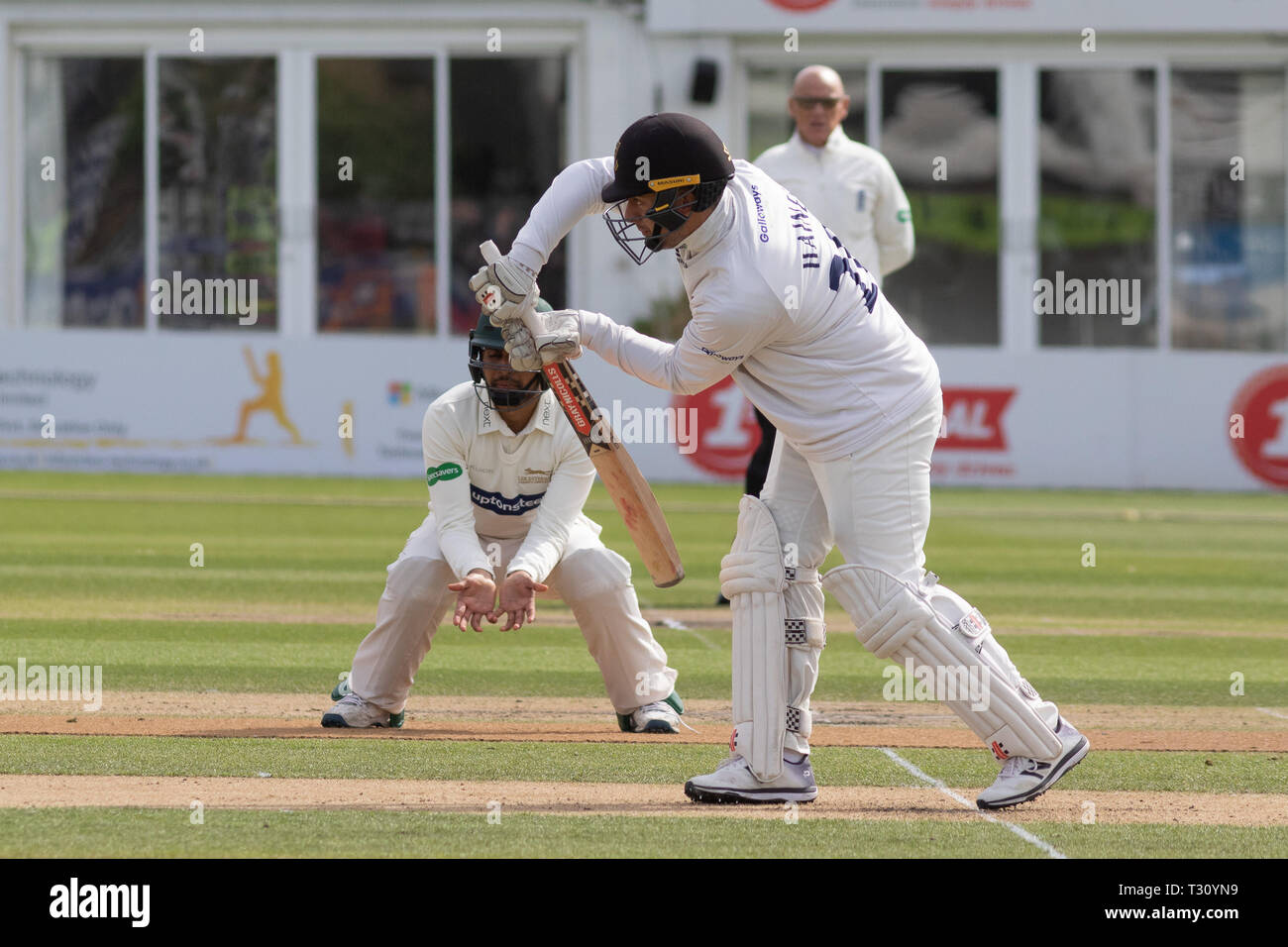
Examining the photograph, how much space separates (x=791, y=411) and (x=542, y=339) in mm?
766

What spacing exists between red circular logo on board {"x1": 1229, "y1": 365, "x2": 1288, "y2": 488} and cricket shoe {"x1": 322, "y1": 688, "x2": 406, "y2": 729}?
14843mm

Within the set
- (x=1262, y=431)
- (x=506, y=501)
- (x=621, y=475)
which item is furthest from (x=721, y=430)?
(x=621, y=475)

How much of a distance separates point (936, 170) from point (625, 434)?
1734 centimetres

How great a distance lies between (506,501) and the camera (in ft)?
22.9

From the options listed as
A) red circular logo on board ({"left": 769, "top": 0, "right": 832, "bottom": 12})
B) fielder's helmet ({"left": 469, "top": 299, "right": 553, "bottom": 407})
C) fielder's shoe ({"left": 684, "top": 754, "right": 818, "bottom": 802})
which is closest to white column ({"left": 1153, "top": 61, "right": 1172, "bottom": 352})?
red circular logo on board ({"left": 769, "top": 0, "right": 832, "bottom": 12})

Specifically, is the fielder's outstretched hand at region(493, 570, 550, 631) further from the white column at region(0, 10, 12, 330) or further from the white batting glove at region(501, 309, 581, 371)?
the white column at region(0, 10, 12, 330)

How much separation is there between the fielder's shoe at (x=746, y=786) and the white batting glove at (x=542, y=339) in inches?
52.3

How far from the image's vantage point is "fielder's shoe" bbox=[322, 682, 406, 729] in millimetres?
6789

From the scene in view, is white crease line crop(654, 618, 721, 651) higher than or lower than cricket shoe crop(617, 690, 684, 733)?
higher

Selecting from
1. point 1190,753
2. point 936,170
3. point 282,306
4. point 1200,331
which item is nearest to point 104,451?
point 282,306

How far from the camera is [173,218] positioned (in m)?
23.2
